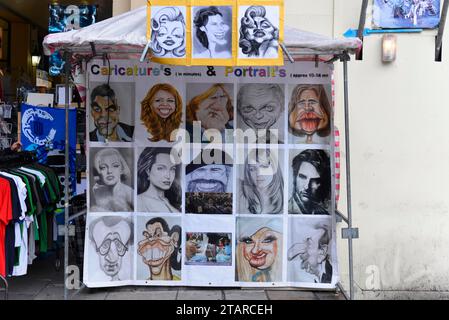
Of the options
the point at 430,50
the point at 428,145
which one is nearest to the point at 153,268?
the point at 428,145

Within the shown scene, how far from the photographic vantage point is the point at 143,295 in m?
5.43

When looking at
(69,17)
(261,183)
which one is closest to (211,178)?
(261,183)

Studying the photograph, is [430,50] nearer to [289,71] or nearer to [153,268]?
[289,71]

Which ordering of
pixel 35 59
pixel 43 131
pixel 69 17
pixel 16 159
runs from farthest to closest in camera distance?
pixel 35 59 < pixel 69 17 < pixel 43 131 < pixel 16 159

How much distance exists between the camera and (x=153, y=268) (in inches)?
216

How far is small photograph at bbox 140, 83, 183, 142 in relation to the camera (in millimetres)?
5391

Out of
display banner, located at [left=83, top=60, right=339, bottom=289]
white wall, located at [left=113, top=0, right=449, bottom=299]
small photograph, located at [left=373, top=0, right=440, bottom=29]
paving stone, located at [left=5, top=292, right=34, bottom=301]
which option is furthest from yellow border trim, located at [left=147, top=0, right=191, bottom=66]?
paving stone, located at [left=5, top=292, right=34, bottom=301]

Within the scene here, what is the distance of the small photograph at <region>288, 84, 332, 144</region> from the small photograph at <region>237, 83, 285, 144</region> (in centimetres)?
13

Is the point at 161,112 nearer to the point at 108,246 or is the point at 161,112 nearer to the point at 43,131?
the point at 108,246

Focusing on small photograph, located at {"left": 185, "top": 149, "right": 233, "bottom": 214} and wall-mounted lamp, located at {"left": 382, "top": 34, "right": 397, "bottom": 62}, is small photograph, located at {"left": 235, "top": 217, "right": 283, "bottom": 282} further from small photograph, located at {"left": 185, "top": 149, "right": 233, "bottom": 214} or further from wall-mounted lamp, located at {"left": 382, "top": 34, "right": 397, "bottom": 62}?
wall-mounted lamp, located at {"left": 382, "top": 34, "right": 397, "bottom": 62}

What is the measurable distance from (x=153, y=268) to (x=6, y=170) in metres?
1.89

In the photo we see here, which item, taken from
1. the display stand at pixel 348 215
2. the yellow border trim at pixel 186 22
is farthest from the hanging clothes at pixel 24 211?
the yellow border trim at pixel 186 22

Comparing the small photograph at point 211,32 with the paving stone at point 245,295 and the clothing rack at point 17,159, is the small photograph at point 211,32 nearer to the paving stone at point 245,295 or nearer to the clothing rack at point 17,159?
the paving stone at point 245,295

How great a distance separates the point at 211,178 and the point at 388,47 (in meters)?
2.46
